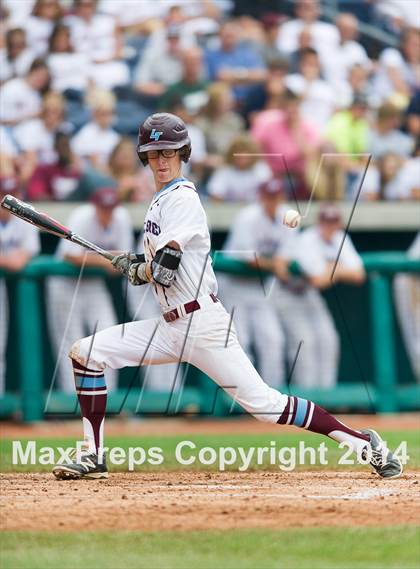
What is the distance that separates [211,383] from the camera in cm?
1039

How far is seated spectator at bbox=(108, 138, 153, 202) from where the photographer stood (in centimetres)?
1126

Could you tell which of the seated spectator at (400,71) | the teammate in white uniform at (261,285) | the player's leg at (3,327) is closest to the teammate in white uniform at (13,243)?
the player's leg at (3,327)

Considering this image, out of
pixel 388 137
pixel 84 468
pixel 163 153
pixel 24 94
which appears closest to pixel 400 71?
pixel 388 137

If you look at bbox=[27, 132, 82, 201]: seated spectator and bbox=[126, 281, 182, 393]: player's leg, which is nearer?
bbox=[126, 281, 182, 393]: player's leg

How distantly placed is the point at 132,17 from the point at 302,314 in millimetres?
3876

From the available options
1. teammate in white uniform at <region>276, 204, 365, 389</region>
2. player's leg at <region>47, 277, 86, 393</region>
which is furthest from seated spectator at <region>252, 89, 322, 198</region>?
player's leg at <region>47, 277, 86, 393</region>

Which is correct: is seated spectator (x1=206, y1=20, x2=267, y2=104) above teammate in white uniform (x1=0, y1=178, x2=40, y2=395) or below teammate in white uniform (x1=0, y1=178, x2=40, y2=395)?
above

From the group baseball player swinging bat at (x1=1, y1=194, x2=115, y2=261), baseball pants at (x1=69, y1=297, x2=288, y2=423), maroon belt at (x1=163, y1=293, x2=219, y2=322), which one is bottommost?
baseball pants at (x1=69, y1=297, x2=288, y2=423)

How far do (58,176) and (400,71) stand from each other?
3.86 metres

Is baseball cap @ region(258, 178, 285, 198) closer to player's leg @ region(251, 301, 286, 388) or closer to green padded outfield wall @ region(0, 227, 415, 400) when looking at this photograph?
green padded outfield wall @ region(0, 227, 415, 400)

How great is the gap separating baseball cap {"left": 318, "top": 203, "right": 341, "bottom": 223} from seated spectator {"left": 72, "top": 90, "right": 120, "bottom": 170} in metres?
2.13

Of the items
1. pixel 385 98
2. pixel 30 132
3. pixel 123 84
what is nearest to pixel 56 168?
pixel 30 132

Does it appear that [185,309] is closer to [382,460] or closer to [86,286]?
[382,460]

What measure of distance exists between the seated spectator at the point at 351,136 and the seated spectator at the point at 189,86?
4.37 ft
